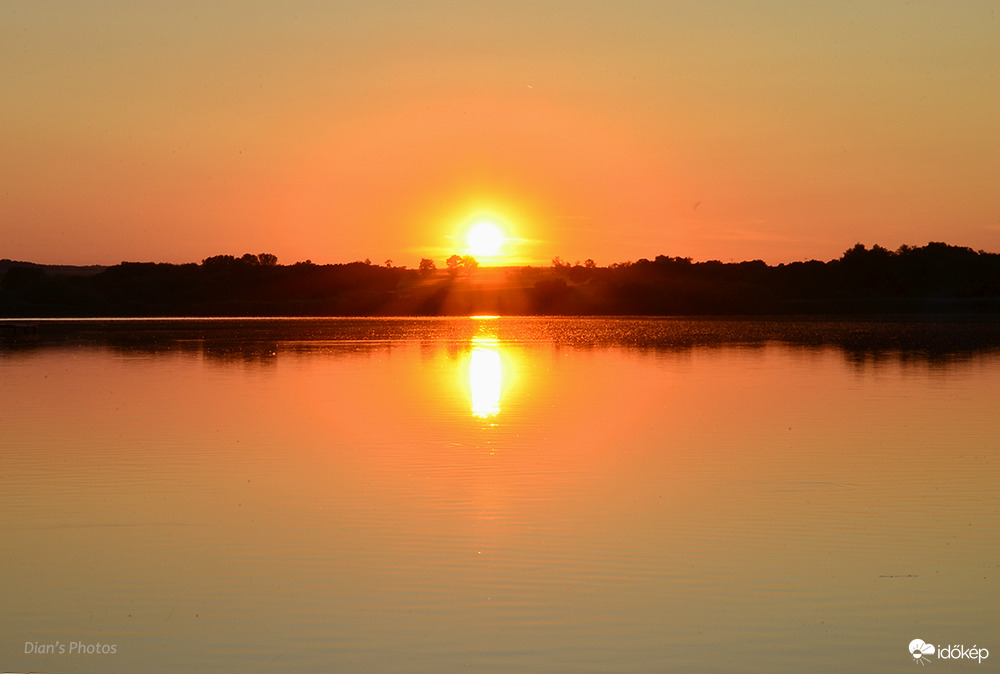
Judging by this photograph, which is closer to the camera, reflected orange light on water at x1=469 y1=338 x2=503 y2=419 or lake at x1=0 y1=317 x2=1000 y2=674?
lake at x1=0 y1=317 x2=1000 y2=674

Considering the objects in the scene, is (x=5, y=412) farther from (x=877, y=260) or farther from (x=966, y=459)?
(x=877, y=260)

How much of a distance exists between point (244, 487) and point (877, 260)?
556ft

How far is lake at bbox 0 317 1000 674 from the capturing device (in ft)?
32.6

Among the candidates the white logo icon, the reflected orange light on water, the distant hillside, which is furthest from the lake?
the distant hillside

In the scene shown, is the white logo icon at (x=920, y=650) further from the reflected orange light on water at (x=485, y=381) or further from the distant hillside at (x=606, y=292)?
the distant hillside at (x=606, y=292)

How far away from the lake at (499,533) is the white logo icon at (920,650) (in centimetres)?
8

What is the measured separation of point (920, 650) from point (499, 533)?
5541 mm

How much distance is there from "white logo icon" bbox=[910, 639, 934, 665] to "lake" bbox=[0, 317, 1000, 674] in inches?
3.2

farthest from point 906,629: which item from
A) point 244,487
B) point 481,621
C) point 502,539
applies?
point 244,487

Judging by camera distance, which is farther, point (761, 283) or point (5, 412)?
point (761, 283)

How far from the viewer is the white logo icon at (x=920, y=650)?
952 centimetres

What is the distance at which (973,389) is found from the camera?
3197cm

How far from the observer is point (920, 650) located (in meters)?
9.69

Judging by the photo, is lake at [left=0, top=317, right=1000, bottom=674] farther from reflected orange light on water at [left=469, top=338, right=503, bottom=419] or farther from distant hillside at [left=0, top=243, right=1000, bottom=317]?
distant hillside at [left=0, top=243, right=1000, bottom=317]
